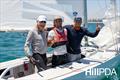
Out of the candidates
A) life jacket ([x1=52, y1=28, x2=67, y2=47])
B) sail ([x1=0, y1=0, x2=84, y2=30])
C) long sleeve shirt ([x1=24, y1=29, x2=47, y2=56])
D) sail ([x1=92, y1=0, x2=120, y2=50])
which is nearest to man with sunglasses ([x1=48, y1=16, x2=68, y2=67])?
life jacket ([x1=52, y1=28, x2=67, y2=47])

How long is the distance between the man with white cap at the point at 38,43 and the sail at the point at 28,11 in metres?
1.38

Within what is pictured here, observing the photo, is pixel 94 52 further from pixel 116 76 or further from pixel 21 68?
pixel 21 68

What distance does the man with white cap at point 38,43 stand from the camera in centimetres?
624

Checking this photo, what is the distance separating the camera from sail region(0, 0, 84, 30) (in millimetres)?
7746

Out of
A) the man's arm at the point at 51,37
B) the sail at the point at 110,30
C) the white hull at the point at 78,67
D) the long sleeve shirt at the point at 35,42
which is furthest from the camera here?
the sail at the point at 110,30

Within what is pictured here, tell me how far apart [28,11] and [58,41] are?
1.64 metres

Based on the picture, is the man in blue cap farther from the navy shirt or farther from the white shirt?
the white shirt

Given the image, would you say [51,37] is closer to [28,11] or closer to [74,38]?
[74,38]

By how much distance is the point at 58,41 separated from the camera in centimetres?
647

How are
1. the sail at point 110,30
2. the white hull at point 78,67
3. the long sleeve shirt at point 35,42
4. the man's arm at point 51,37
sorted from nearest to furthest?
1. the white hull at point 78,67
2. the long sleeve shirt at point 35,42
3. the man's arm at point 51,37
4. the sail at point 110,30

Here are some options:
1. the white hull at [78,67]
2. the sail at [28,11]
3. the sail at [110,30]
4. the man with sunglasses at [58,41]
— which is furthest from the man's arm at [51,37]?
the sail at [110,30]

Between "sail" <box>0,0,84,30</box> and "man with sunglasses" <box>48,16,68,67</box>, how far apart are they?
1.22 m

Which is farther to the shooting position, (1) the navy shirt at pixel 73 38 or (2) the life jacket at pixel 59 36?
(1) the navy shirt at pixel 73 38

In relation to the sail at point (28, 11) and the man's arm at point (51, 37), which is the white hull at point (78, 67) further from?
the sail at point (28, 11)
